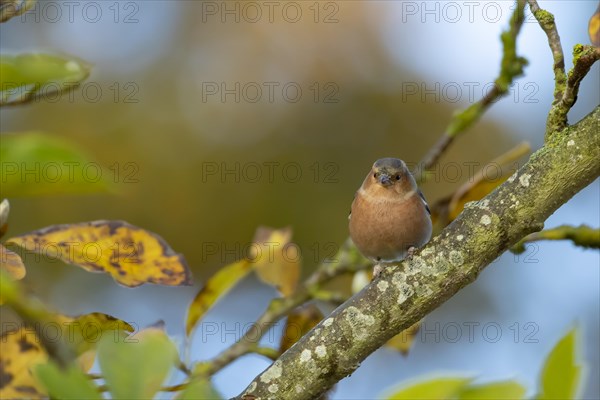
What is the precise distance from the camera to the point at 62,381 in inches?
31.8

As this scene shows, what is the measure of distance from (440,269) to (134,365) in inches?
45.8

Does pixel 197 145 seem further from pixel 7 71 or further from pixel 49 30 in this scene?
pixel 7 71

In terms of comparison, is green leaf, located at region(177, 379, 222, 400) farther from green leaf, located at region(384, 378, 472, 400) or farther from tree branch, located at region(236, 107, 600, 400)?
tree branch, located at region(236, 107, 600, 400)

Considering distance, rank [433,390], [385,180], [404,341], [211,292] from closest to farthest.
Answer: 1. [433,390]
2. [211,292]
3. [404,341]
4. [385,180]

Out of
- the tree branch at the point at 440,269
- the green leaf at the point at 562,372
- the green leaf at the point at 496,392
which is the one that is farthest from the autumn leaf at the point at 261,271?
the green leaf at the point at 562,372

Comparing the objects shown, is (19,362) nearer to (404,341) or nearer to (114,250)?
(114,250)

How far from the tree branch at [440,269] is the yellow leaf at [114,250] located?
0.37m

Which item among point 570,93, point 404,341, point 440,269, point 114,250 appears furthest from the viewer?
point 404,341

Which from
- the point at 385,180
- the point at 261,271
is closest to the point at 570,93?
the point at 261,271

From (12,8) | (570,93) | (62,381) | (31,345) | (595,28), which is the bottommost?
(62,381)

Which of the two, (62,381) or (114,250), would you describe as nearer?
Result: (62,381)

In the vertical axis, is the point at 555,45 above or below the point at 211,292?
above

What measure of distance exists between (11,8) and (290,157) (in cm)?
469

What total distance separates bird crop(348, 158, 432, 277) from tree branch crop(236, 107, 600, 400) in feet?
2.92
